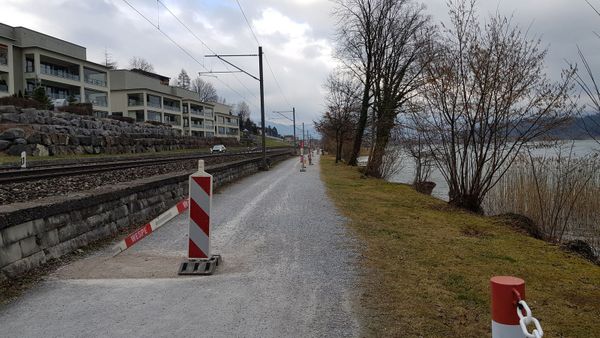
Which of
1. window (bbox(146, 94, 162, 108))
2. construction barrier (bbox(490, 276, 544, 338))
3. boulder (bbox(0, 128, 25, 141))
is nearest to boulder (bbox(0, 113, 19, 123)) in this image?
boulder (bbox(0, 128, 25, 141))

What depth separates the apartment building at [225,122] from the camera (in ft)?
443

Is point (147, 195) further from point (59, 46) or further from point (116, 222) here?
point (59, 46)

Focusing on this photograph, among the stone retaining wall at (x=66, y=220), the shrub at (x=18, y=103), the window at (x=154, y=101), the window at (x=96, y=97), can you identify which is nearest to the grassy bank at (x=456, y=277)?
the stone retaining wall at (x=66, y=220)

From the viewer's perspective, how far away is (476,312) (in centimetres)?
462

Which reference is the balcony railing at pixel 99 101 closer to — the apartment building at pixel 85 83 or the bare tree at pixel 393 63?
the apartment building at pixel 85 83

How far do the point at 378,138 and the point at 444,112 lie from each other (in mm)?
Result: 15783

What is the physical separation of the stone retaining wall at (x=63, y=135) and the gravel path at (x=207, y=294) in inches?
1025

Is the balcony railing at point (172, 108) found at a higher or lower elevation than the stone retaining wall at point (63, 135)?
higher

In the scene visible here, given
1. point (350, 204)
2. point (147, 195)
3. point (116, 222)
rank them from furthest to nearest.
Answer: point (350, 204) → point (147, 195) → point (116, 222)

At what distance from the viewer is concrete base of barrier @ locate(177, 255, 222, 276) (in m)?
6.03

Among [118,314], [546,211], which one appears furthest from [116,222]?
[546,211]

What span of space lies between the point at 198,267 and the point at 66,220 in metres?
2.07

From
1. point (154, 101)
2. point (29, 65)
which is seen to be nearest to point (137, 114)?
point (154, 101)

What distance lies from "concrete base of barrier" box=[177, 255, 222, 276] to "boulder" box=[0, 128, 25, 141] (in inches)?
1119
